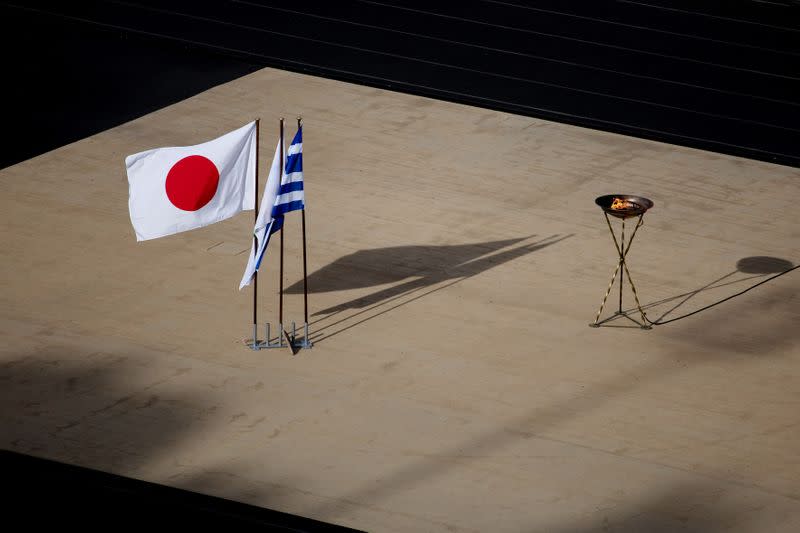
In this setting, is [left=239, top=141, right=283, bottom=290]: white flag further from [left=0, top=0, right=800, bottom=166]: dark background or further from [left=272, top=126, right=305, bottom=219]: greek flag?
[left=0, top=0, right=800, bottom=166]: dark background

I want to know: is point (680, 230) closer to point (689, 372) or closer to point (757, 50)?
point (689, 372)

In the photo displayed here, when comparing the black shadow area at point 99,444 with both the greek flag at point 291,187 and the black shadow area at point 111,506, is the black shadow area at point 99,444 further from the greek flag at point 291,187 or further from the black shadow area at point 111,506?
the greek flag at point 291,187

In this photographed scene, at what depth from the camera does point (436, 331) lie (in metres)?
13.6

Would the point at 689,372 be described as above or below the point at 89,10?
below

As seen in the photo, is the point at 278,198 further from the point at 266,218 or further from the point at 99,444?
the point at 99,444

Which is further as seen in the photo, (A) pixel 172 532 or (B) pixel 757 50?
(B) pixel 757 50

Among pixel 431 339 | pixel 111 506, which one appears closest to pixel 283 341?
pixel 431 339

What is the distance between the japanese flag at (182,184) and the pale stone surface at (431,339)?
130 centimetres

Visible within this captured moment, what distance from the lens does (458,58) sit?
20.6 metres

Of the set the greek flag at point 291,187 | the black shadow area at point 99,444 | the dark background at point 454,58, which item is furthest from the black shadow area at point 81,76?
the greek flag at point 291,187

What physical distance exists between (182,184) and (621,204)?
4.22 m

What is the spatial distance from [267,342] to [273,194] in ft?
4.70

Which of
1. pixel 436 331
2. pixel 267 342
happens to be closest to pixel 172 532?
pixel 267 342

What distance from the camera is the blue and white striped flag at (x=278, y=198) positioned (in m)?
12.6
